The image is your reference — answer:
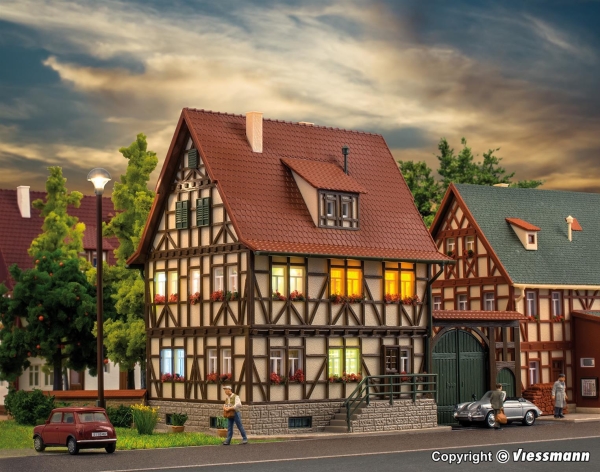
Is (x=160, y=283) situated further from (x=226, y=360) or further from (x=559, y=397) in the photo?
(x=559, y=397)

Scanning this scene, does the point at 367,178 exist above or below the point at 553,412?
above

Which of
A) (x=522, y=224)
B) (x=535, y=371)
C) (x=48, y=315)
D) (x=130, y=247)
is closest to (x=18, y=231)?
(x=48, y=315)

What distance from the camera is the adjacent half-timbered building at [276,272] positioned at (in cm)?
4219

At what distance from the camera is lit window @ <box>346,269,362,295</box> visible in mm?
44547

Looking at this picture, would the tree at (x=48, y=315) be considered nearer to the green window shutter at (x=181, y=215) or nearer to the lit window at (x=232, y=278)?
the green window shutter at (x=181, y=215)

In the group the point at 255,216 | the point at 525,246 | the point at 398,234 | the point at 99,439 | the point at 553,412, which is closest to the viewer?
the point at 99,439

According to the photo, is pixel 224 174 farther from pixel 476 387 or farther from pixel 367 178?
pixel 476 387

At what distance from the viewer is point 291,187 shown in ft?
148

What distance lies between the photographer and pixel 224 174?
1713 inches

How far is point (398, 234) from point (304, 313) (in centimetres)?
588

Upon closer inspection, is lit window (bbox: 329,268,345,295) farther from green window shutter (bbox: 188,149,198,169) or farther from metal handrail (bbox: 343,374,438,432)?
green window shutter (bbox: 188,149,198,169)

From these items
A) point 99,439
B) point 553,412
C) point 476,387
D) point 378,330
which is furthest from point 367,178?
point 99,439

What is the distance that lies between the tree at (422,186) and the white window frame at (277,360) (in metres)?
33.1

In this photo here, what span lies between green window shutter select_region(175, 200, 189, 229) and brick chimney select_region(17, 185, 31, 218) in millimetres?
23273
